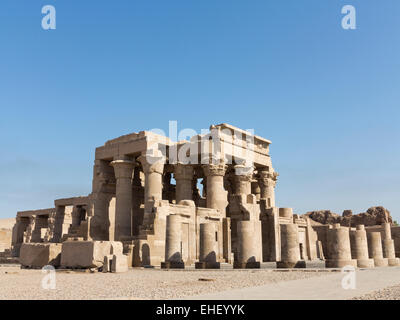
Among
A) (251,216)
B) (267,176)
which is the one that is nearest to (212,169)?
(251,216)

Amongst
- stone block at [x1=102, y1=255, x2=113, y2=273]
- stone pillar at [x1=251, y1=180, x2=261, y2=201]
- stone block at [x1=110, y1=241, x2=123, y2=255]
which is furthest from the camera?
stone pillar at [x1=251, y1=180, x2=261, y2=201]

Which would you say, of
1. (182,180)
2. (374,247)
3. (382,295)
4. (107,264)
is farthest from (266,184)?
(382,295)

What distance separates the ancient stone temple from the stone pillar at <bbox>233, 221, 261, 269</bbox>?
0.17ft

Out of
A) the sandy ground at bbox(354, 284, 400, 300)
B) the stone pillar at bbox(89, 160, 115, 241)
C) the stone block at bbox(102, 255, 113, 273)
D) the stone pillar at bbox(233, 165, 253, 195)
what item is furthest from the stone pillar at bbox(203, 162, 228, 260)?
the sandy ground at bbox(354, 284, 400, 300)

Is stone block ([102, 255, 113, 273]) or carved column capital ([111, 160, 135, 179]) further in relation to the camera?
carved column capital ([111, 160, 135, 179])

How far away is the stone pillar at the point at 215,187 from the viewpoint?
2786cm

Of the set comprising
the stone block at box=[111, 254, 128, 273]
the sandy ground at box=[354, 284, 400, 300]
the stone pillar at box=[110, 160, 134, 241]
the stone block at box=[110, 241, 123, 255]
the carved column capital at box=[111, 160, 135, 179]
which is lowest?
the sandy ground at box=[354, 284, 400, 300]

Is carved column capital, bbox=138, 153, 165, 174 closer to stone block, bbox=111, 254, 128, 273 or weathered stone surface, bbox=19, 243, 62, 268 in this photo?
weathered stone surface, bbox=19, 243, 62, 268

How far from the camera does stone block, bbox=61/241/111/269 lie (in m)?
17.2

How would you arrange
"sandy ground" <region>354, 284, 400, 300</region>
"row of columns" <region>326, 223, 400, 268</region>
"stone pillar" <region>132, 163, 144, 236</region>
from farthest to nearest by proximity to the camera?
"stone pillar" <region>132, 163, 144, 236</region> → "row of columns" <region>326, 223, 400, 268</region> → "sandy ground" <region>354, 284, 400, 300</region>

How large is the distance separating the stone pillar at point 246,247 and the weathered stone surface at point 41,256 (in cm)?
891

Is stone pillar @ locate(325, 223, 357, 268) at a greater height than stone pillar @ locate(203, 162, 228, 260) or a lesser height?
lesser
